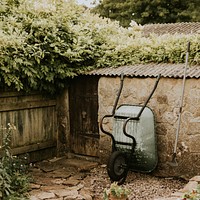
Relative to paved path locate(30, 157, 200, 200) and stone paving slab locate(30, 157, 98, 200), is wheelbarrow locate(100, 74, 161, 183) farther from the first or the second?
stone paving slab locate(30, 157, 98, 200)

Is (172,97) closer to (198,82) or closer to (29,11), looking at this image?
(198,82)

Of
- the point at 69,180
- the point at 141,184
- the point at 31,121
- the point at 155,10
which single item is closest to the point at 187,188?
the point at 141,184

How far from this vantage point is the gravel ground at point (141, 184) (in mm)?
6086

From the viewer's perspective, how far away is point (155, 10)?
2494 centimetres

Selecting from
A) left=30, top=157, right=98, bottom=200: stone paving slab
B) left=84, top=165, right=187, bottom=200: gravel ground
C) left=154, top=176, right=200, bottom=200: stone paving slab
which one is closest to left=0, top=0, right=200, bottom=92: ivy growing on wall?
left=30, top=157, right=98, bottom=200: stone paving slab

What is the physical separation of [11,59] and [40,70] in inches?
28.5

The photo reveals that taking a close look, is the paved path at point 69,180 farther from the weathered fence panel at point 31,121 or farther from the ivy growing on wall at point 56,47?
the ivy growing on wall at point 56,47

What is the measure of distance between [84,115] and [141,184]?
209cm

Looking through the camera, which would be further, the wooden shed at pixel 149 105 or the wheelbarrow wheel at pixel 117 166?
the wooden shed at pixel 149 105

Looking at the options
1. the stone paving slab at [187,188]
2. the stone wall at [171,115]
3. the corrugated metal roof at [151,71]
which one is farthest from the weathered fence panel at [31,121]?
the stone paving slab at [187,188]

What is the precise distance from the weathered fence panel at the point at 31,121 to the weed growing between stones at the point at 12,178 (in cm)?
80

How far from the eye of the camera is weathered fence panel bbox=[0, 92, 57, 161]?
7301 mm

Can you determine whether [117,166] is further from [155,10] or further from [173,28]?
[155,10]

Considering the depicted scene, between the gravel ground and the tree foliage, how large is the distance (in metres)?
18.0
